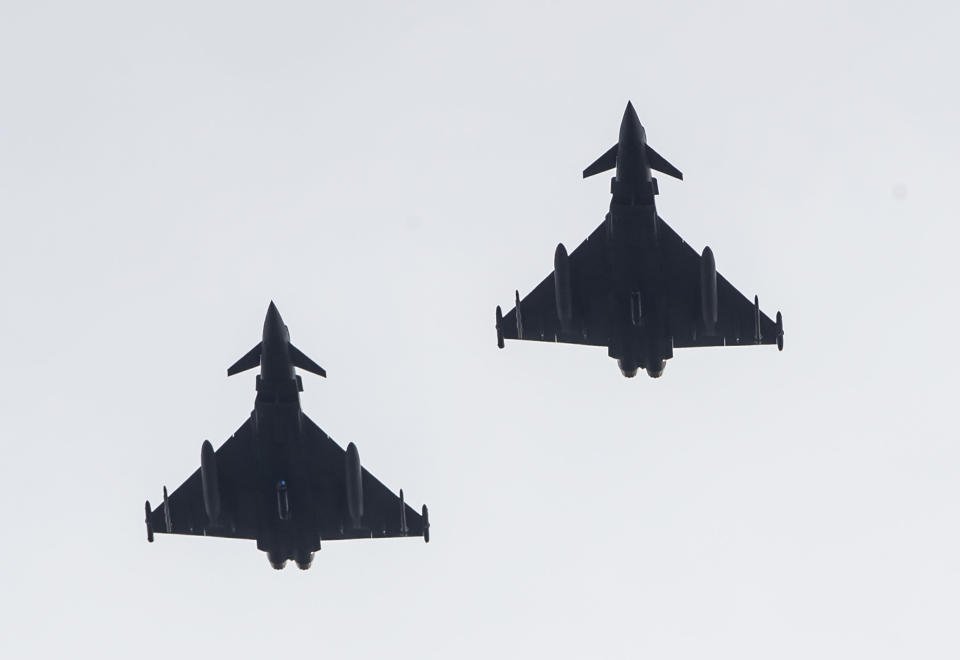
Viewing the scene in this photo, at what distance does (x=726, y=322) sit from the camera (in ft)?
243

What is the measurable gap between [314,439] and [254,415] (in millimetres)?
2292

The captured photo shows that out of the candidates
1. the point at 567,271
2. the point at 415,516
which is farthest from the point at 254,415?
the point at 567,271

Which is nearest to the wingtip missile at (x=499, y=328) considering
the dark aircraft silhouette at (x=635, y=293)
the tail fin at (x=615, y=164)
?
the dark aircraft silhouette at (x=635, y=293)

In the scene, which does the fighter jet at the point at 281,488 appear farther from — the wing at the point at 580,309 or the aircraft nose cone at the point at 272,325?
the wing at the point at 580,309

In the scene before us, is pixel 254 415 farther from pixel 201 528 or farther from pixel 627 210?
pixel 627 210

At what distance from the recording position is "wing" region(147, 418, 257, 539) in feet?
235

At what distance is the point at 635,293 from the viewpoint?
237 feet

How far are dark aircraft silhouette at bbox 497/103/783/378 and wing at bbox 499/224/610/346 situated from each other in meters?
0.04

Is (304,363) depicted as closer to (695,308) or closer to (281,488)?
(281,488)

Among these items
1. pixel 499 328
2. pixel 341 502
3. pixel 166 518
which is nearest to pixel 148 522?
→ pixel 166 518

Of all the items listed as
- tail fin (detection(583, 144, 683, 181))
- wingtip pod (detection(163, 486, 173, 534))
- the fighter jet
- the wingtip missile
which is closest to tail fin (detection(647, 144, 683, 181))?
tail fin (detection(583, 144, 683, 181))

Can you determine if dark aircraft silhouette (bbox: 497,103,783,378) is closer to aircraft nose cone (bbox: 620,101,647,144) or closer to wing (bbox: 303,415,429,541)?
aircraft nose cone (bbox: 620,101,647,144)

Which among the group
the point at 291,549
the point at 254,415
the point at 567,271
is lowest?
the point at 291,549

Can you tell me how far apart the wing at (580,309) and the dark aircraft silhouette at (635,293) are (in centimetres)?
4
